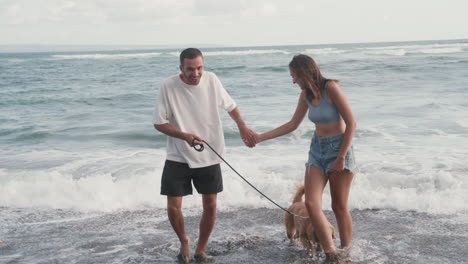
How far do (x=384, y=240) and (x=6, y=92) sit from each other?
23.0 metres

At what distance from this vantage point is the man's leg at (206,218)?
14.9 ft

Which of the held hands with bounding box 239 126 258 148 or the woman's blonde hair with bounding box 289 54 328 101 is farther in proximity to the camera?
the held hands with bounding box 239 126 258 148

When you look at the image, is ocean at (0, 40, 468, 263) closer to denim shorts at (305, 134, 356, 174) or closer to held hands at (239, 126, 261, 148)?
denim shorts at (305, 134, 356, 174)

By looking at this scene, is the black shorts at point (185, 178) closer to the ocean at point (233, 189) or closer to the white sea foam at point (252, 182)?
the ocean at point (233, 189)

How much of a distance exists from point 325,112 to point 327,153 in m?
0.35

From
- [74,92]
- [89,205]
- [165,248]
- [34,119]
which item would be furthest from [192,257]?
[74,92]

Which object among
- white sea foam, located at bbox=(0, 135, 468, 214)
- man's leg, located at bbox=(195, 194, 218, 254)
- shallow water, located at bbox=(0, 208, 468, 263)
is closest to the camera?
man's leg, located at bbox=(195, 194, 218, 254)

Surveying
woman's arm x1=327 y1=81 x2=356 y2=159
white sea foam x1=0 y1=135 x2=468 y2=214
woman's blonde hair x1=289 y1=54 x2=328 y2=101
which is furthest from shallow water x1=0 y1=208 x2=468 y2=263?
woman's blonde hair x1=289 y1=54 x2=328 y2=101

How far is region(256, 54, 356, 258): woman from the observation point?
4.10 meters

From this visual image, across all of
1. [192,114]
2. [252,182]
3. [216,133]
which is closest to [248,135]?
[216,133]

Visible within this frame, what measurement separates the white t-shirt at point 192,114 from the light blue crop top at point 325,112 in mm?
821

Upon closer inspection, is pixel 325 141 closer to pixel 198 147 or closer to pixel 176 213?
pixel 198 147

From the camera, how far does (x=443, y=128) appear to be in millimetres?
11781

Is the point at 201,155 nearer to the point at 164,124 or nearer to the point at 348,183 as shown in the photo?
the point at 164,124
